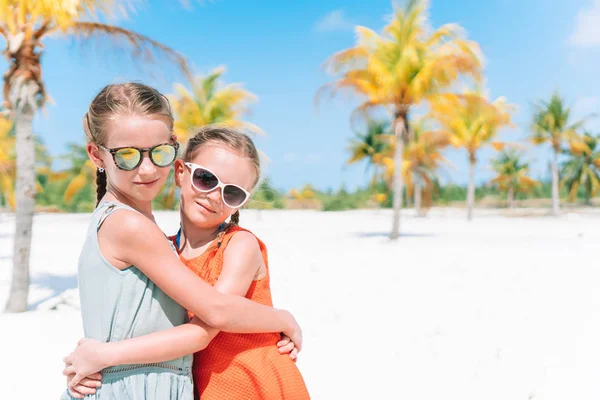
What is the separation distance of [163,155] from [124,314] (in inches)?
16.5

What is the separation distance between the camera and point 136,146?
1.37 meters

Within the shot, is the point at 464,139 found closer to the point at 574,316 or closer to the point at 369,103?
the point at 369,103

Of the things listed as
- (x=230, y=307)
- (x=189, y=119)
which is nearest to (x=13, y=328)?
(x=230, y=307)

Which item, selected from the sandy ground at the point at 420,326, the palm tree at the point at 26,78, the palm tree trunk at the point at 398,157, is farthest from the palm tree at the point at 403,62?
the palm tree at the point at 26,78

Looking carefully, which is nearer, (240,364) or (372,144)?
(240,364)

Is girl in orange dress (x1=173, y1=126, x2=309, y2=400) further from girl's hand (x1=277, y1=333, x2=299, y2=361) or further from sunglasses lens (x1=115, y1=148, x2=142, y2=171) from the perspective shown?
sunglasses lens (x1=115, y1=148, x2=142, y2=171)

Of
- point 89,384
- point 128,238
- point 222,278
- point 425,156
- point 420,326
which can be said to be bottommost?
point 420,326

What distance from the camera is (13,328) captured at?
6004 millimetres

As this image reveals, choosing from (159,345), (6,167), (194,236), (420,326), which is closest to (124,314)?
(159,345)

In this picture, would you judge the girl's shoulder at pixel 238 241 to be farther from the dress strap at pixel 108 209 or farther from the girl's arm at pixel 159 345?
the dress strap at pixel 108 209

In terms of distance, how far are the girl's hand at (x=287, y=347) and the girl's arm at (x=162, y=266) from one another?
252mm

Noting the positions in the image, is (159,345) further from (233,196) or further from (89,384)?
(233,196)

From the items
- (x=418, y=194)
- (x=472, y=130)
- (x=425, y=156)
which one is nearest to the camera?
(x=472, y=130)

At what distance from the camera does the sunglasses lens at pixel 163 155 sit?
138 cm
